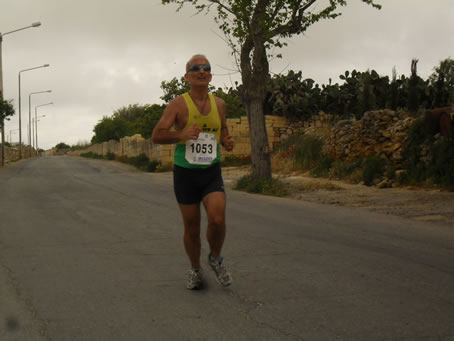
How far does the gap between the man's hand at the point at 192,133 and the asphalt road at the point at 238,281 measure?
3.94 ft

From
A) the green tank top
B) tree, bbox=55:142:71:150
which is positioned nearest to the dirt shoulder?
the green tank top

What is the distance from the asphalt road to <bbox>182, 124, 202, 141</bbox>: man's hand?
1.20 m

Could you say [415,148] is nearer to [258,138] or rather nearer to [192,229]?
[258,138]

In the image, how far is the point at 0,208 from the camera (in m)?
10.8

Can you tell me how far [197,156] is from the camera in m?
4.43

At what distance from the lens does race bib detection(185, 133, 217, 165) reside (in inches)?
174

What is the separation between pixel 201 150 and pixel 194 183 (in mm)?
266

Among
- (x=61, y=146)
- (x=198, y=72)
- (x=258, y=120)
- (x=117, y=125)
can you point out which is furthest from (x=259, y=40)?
(x=61, y=146)

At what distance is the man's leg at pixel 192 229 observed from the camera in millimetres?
4559

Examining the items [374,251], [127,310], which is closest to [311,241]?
[374,251]

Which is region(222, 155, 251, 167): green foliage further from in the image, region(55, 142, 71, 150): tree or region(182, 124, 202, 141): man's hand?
region(55, 142, 71, 150): tree

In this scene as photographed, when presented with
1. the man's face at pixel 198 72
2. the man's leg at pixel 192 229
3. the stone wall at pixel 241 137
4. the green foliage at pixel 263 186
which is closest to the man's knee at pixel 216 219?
the man's leg at pixel 192 229

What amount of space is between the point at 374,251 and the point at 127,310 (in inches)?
125

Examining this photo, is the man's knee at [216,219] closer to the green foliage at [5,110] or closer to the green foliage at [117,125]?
the green foliage at [5,110]
